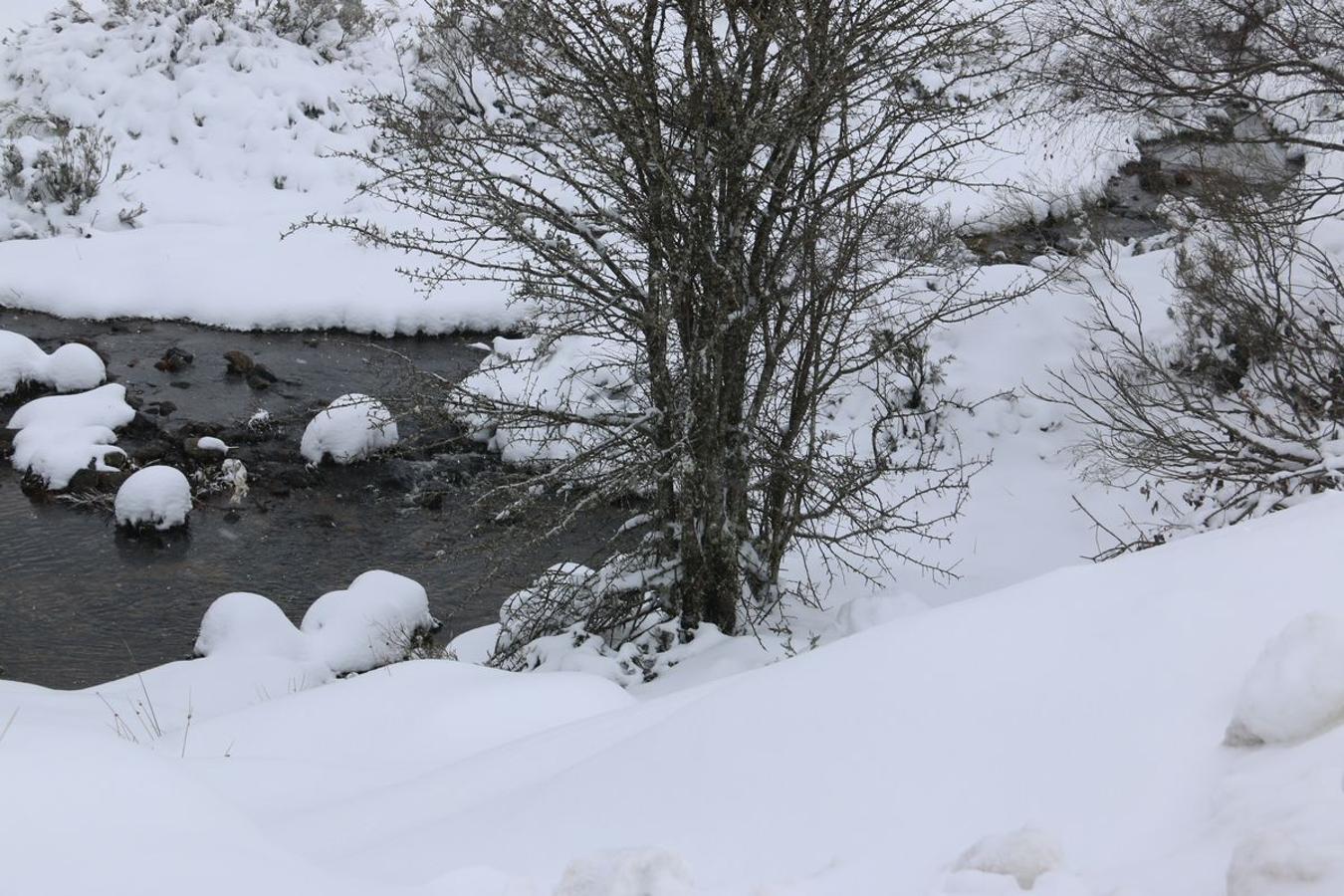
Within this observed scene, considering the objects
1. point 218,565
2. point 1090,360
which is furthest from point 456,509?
point 1090,360

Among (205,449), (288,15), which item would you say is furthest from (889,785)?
(288,15)

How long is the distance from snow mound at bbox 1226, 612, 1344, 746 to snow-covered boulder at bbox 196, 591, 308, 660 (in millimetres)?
6485

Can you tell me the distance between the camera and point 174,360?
12.0m

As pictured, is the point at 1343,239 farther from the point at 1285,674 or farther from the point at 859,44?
the point at 1285,674

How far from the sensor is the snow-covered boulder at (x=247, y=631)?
705 centimetres

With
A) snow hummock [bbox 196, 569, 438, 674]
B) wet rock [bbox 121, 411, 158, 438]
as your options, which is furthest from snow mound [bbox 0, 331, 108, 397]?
snow hummock [bbox 196, 569, 438, 674]

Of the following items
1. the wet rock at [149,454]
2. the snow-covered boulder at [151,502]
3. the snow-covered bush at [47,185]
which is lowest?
the snow-covered boulder at [151,502]

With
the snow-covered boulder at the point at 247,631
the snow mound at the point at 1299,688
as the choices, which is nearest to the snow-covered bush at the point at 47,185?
the snow-covered boulder at the point at 247,631

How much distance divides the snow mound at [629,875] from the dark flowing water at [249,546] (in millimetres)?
4565

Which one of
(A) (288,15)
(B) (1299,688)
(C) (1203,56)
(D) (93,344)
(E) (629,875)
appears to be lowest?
(E) (629,875)

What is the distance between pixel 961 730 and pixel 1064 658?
35 centimetres

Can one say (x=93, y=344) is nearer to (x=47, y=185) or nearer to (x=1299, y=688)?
(x=47, y=185)

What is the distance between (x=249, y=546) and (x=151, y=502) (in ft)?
2.96

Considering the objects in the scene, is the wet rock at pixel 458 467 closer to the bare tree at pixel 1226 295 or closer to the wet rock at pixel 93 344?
the wet rock at pixel 93 344
